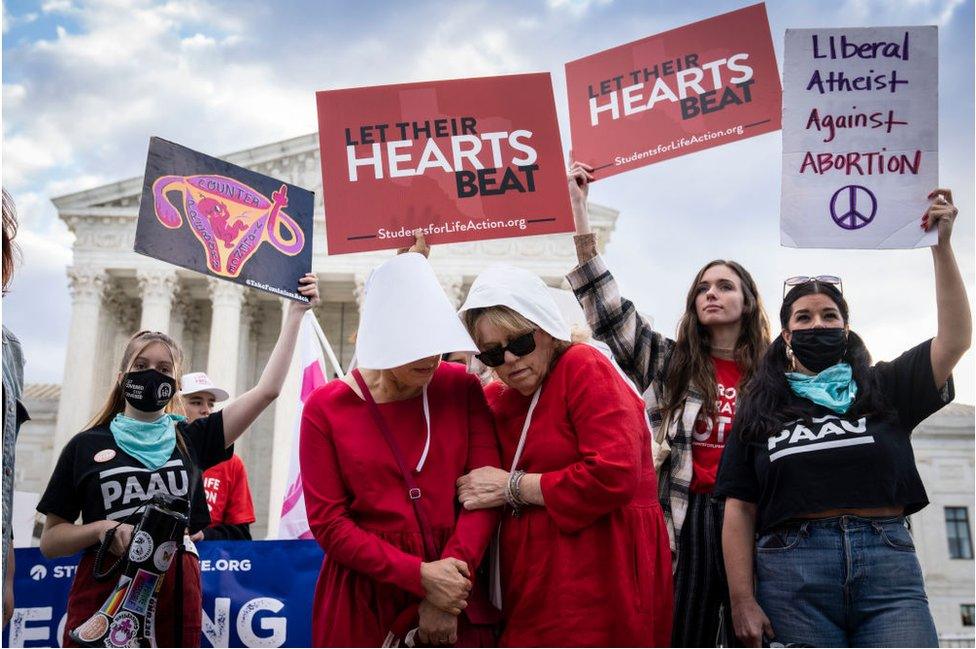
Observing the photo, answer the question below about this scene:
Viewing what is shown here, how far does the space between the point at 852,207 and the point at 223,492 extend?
5.04 meters

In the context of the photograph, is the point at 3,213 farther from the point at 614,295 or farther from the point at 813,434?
the point at 813,434

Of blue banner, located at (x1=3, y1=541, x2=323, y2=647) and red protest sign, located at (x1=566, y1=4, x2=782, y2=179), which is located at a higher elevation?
red protest sign, located at (x1=566, y1=4, x2=782, y2=179)

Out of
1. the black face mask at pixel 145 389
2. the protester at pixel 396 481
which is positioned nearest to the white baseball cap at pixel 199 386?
the black face mask at pixel 145 389

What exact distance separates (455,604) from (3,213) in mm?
2123

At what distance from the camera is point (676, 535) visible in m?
4.20

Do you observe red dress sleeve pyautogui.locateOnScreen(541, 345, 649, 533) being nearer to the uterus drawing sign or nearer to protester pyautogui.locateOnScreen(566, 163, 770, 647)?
protester pyautogui.locateOnScreen(566, 163, 770, 647)

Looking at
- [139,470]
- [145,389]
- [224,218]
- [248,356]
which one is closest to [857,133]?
[224,218]

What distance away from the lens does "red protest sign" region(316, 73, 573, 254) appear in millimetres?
4949

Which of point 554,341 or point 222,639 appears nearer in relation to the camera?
point 554,341

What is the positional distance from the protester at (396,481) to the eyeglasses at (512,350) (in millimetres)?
152

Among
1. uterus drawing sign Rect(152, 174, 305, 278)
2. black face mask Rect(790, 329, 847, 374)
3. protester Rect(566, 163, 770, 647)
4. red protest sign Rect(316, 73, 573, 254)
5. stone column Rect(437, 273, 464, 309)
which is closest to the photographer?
black face mask Rect(790, 329, 847, 374)

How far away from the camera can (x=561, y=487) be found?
3.26m

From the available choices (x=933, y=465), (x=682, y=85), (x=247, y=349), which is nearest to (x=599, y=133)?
(x=682, y=85)

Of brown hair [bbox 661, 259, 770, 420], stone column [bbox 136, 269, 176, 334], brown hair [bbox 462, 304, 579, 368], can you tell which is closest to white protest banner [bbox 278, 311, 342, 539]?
brown hair [bbox 661, 259, 770, 420]
